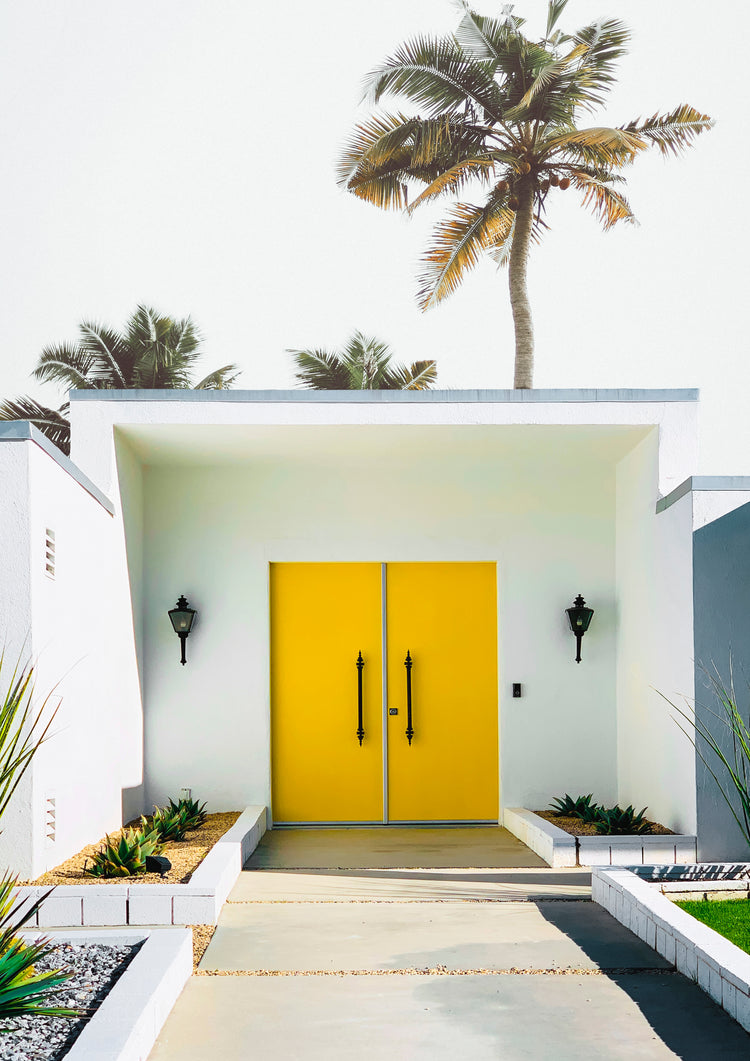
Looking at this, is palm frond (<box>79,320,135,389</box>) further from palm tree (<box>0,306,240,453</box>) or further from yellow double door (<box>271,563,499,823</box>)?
yellow double door (<box>271,563,499,823</box>)

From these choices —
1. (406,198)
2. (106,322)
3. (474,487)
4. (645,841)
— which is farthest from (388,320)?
(645,841)

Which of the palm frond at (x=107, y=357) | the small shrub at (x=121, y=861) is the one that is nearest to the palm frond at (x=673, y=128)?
the palm frond at (x=107, y=357)

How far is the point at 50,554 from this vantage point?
6.68 meters

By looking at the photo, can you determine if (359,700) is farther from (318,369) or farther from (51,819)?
(318,369)

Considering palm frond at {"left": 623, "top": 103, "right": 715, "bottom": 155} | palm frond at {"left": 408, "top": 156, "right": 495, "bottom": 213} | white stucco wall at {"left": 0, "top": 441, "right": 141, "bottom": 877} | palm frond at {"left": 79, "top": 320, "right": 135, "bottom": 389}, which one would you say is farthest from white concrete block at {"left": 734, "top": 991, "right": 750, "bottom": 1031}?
palm frond at {"left": 79, "top": 320, "right": 135, "bottom": 389}

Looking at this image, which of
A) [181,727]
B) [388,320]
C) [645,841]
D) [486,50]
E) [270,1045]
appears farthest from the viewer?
[388,320]

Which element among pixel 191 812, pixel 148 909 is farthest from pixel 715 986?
pixel 191 812

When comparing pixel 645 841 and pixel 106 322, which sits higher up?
pixel 106 322

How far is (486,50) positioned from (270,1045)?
13.6 metres

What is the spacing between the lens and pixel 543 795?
30.6ft

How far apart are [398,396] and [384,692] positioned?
2.65 m

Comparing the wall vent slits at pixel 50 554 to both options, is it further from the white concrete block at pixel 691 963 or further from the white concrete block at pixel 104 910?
the white concrete block at pixel 691 963

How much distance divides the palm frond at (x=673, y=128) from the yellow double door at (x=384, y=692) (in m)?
8.36

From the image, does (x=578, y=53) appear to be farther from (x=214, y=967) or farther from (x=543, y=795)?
(x=214, y=967)
